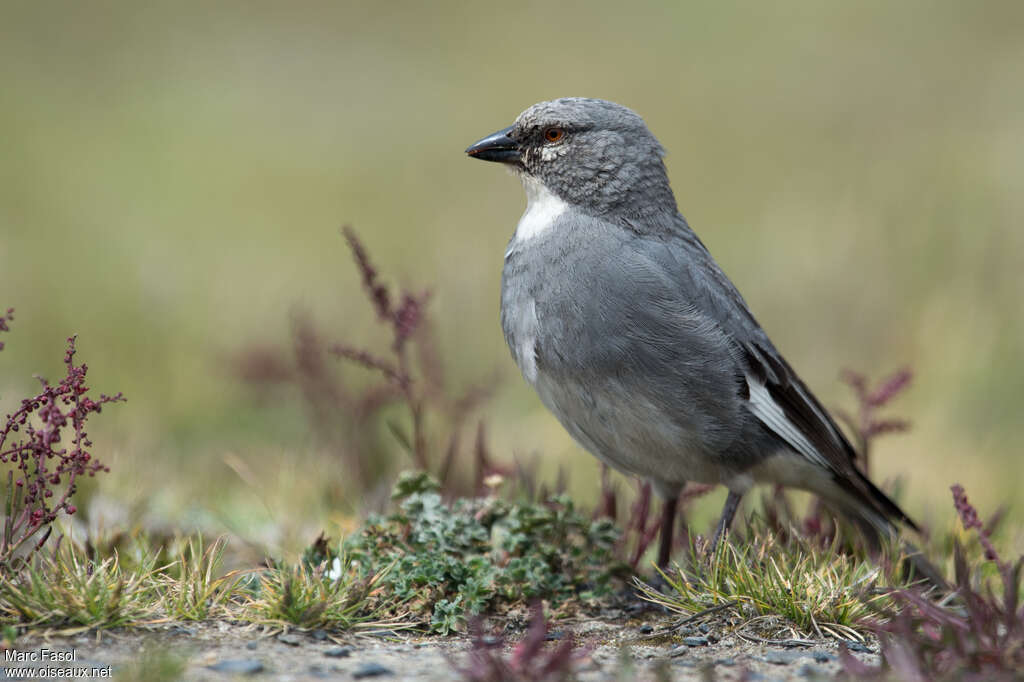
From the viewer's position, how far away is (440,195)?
11977 mm

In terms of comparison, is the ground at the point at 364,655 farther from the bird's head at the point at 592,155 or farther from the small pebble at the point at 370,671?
the bird's head at the point at 592,155

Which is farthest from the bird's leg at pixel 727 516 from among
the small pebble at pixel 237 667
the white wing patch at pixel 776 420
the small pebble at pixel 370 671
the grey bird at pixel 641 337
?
the small pebble at pixel 237 667

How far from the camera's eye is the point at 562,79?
46.8 ft

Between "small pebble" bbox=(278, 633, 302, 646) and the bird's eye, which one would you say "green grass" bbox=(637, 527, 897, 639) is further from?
the bird's eye

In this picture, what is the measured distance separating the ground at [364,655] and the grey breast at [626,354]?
0.82m

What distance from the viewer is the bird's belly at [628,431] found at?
438cm

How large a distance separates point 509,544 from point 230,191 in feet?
28.5

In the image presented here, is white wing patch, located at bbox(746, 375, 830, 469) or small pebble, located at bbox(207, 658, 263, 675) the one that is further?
white wing patch, located at bbox(746, 375, 830, 469)

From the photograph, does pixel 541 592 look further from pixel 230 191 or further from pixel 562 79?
pixel 562 79

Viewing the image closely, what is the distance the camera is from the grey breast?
4.36 metres

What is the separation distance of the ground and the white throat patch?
5.96 ft

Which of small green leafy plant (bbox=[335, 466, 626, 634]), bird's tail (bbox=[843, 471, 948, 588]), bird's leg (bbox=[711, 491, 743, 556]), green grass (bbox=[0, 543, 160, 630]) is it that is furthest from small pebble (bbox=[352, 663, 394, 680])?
bird's tail (bbox=[843, 471, 948, 588])

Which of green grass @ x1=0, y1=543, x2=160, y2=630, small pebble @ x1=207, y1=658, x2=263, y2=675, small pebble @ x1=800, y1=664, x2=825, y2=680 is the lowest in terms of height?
small pebble @ x1=800, y1=664, x2=825, y2=680

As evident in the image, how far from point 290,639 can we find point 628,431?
1.62 m
